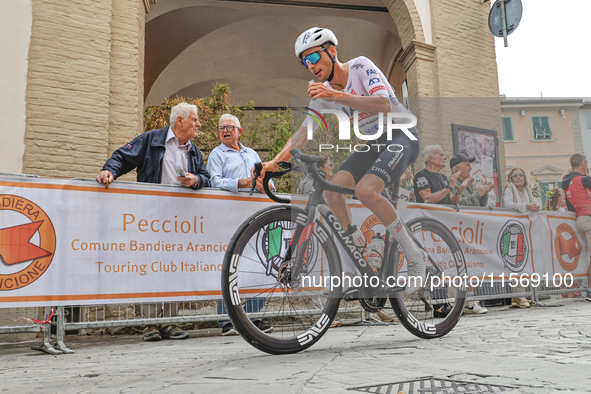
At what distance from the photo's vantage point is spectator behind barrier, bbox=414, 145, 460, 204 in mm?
3906

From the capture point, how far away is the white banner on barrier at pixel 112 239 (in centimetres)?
421

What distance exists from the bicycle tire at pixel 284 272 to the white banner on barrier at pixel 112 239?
0.90 m

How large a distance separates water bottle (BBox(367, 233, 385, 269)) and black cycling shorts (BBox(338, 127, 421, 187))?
37 centimetres

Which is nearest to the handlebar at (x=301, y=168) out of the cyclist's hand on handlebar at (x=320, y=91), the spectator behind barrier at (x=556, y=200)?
the cyclist's hand on handlebar at (x=320, y=91)

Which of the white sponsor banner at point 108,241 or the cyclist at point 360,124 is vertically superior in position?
the cyclist at point 360,124

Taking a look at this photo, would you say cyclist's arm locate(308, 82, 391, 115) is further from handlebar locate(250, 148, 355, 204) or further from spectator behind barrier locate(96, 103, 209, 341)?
spectator behind barrier locate(96, 103, 209, 341)

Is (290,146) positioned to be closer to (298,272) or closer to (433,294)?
(298,272)

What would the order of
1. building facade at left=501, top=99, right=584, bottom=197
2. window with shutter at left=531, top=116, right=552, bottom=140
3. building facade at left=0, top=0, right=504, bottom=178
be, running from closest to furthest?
building facade at left=0, top=0, right=504, bottom=178 → building facade at left=501, top=99, right=584, bottom=197 → window with shutter at left=531, top=116, right=552, bottom=140

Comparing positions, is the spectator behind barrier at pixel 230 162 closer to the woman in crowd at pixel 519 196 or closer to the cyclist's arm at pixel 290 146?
the cyclist's arm at pixel 290 146

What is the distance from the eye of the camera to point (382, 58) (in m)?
16.5

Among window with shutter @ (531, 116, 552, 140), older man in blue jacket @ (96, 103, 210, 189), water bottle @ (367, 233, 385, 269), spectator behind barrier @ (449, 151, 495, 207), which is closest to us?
water bottle @ (367, 233, 385, 269)

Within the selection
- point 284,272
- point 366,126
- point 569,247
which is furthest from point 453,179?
point 569,247

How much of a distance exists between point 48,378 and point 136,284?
6.27 ft

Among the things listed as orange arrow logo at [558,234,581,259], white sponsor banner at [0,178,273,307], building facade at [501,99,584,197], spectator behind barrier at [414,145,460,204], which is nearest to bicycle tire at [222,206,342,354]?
spectator behind barrier at [414,145,460,204]
